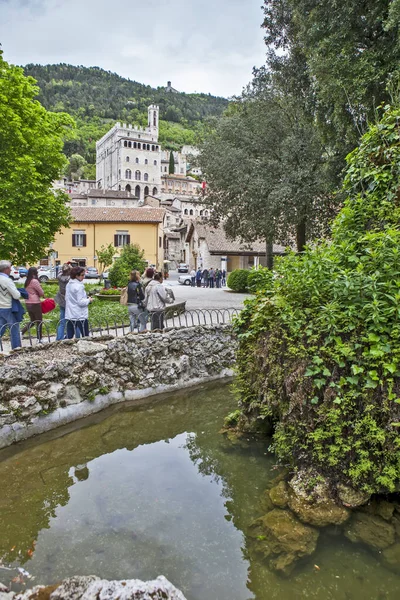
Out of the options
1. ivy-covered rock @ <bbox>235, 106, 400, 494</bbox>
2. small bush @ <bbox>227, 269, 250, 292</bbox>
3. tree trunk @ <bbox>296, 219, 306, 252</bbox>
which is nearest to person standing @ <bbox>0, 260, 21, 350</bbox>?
ivy-covered rock @ <bbox>235, 106, 400, 494</bbox>

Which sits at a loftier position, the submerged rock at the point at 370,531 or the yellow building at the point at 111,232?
the yellow building at the point at 111,232

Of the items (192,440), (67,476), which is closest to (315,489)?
(192,440)

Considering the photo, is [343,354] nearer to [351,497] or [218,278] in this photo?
[351,497]

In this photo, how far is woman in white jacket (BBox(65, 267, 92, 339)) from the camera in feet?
27.1

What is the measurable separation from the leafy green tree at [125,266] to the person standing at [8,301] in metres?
13.3

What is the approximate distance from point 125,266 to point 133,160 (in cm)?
10484

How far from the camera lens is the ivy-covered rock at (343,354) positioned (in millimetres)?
4090

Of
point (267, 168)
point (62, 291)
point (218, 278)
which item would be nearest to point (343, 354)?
point (62, 291)

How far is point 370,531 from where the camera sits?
3984 millimetres

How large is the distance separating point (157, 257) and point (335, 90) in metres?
36.6

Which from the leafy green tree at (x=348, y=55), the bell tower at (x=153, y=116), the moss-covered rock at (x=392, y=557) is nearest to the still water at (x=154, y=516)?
the moss-covered rock at (x=392, y=557)

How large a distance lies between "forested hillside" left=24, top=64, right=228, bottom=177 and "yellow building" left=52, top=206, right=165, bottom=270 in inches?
3911

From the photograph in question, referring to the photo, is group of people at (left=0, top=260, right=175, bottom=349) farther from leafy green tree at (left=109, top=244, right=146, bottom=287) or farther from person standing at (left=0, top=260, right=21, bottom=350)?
leafy green tree at (left=109, top=244, right=146, bottom=287)

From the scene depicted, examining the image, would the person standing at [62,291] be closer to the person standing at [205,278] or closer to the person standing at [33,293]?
the person standing at [33,293]
